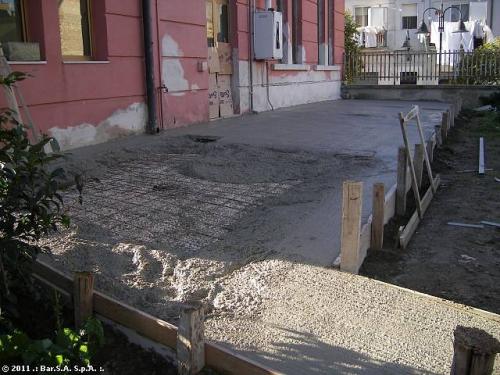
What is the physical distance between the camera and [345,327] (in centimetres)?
320

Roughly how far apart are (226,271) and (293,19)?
14.7m

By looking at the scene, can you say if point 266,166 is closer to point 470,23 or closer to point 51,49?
point 51,49

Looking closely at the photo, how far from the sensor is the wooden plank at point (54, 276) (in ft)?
10.5

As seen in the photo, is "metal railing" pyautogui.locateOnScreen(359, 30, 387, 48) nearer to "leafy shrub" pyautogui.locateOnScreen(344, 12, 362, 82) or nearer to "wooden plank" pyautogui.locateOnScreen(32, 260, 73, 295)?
"leafy shrub" pyautogui.locateOnScreen(344, 12, 362, 82)

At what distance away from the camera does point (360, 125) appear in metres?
12.0

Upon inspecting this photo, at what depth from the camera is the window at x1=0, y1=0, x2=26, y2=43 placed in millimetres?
7227

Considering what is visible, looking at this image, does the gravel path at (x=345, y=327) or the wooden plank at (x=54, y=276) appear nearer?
the gravel path at (x=345, y=327)

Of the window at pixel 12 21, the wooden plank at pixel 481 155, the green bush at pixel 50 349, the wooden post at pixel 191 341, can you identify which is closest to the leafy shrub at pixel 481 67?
the wooden plank at pixel 481 155

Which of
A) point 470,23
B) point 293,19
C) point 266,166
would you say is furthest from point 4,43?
point 470,23

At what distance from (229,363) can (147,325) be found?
1.67 ft

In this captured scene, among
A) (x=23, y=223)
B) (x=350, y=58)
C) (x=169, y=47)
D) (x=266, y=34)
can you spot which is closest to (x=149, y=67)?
(x=169, y=47)

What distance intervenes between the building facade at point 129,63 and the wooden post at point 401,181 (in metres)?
3.71

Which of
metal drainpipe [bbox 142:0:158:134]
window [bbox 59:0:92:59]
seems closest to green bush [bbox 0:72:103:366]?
window [bbox 59:0:92:59]

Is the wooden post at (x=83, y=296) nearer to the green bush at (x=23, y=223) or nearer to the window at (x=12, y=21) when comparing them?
the green bush at (x=23, y=223)
